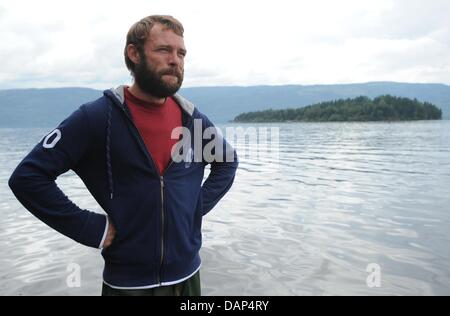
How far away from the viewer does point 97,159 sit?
11.1ft

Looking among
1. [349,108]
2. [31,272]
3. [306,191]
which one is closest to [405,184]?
[306,191]

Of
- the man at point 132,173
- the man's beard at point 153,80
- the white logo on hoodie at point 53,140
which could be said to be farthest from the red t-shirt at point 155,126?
the white logo on hoodie at point 53,140

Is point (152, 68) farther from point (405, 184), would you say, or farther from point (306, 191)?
point (405, 184)

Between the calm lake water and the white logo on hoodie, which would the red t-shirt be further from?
the calm lake water

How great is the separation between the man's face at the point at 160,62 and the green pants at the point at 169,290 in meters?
1.50

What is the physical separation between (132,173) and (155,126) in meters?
0.41

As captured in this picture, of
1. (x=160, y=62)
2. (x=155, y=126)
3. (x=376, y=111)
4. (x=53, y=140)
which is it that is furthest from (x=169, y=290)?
(x=376, y=111)

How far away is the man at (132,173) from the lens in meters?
3.28

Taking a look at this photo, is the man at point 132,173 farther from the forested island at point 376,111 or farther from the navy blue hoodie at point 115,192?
the forested island at point 376,111

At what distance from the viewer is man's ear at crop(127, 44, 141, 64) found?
3490mm

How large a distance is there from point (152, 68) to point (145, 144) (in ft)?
1.92

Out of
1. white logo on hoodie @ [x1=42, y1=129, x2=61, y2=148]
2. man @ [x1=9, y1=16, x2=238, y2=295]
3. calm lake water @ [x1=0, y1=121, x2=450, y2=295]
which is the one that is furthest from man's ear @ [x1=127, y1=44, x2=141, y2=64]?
calm lake water @ [x1=0, y1=121, x2=450, y2=295]

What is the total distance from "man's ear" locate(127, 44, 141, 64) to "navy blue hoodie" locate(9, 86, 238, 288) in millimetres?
241

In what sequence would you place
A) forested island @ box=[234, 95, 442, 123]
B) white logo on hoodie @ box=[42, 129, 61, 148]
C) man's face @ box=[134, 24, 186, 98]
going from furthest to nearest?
forested island @ box=[234, 95, 442, 123]
man's face @ box=[134, 24, 186, 98]
white logo on hoodie @ box=[42, 129, 61, 148]
